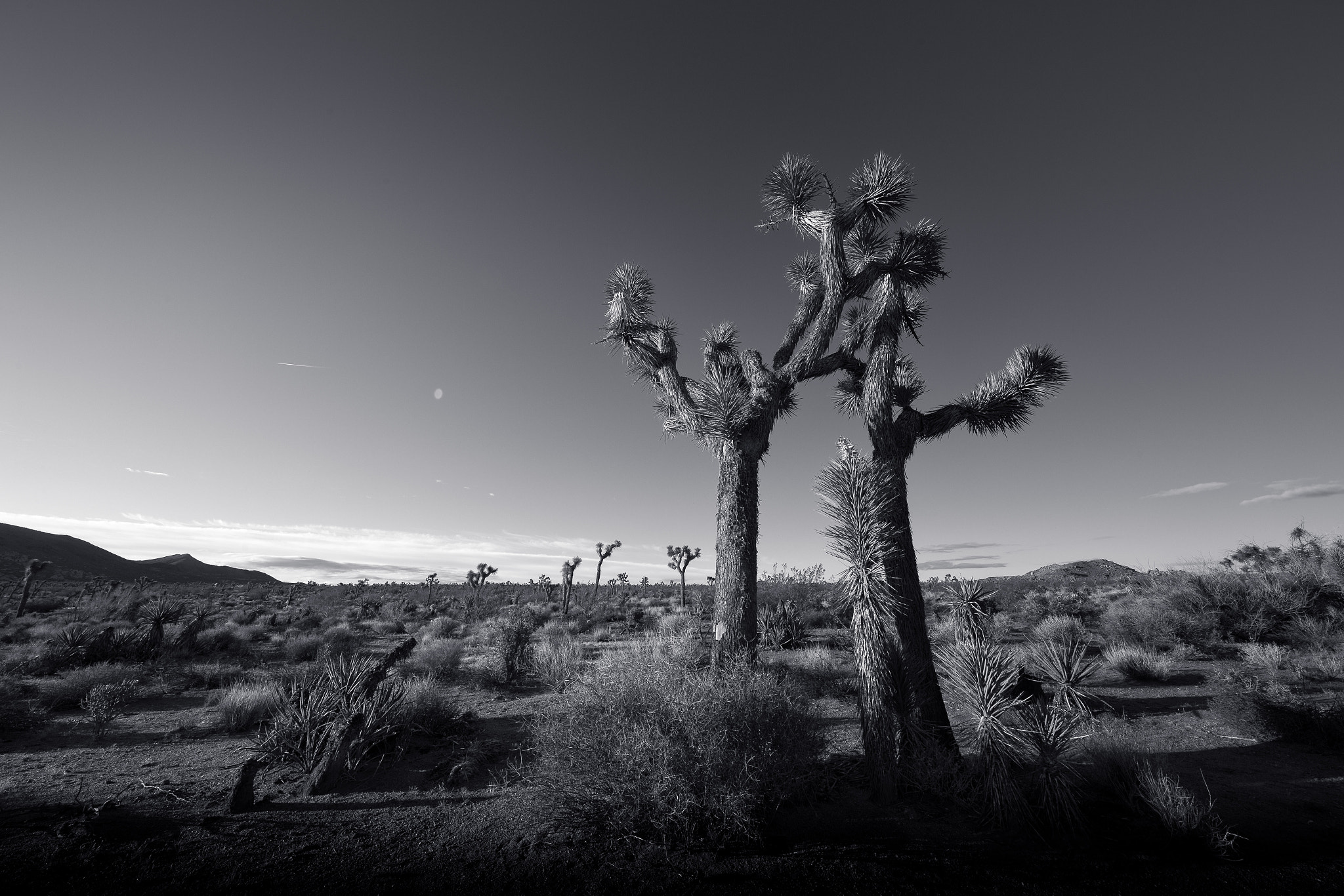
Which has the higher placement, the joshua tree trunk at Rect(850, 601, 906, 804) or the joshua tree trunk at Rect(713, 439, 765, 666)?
the joshua tree trunk at Rect(713, 439, 765, 666)

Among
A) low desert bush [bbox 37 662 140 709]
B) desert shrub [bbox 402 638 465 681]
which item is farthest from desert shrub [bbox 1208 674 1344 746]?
low desert bush [bbox 37 662 140 709]

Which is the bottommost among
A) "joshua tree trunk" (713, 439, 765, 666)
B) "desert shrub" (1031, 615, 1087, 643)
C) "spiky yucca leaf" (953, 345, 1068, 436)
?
"desert shrub" (1031, 615, 1087, 643)

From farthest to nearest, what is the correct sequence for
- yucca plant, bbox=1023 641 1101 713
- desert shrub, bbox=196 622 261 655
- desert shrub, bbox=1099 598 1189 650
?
1. desert shrub, bbox=196 622 261 655
2. desert shrub, bbox=1099 598 1189 650
3. yucca plant, bbox=1023 641 1101 713

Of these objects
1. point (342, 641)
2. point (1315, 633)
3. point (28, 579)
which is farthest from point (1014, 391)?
point (28, 579)

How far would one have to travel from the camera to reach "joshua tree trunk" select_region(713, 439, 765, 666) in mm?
7719

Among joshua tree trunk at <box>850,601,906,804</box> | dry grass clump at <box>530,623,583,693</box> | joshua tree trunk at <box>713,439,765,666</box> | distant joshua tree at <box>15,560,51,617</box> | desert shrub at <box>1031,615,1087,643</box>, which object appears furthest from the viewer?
distant joshua tree at <box>15,560,51,617</box>

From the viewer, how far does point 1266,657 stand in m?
10.7

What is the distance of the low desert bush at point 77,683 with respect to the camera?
8.34 metres

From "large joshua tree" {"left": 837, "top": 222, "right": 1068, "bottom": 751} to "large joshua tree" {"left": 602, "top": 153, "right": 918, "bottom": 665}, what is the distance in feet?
1.32

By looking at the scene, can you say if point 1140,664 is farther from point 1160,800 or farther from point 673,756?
point 673,756

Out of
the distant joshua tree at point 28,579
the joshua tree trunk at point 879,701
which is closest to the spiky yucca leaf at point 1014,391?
the joshua tree trunk at point 879,701

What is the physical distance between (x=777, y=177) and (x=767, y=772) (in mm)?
9615

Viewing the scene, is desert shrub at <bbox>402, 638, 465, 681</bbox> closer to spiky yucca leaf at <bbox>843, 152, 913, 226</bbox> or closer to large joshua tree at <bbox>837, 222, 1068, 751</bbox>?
large joshua tree at <bbox>837, 222, 1068, 751</bbox>

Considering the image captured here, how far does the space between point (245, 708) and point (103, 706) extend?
167 cm
